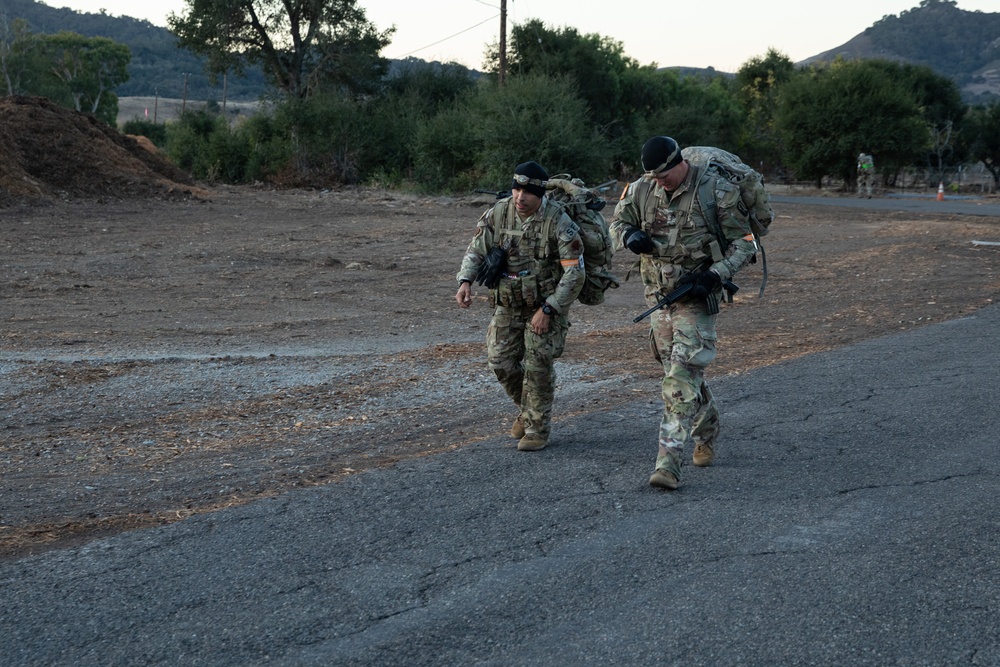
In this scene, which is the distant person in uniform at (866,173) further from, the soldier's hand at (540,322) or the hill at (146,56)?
the hill at (146,56)

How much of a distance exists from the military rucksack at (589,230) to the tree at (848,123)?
3762 centimetres

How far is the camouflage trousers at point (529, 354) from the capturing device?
6453 millimetres

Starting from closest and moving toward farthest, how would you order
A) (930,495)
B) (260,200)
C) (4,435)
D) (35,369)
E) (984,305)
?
(930,495) < (4,435) < (35,369) < (984,305) < (260,200)

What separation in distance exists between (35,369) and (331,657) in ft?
22.8

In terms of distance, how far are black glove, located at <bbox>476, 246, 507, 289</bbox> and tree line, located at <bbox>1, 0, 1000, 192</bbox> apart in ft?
91.7

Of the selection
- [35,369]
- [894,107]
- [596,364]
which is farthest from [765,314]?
[894,107]

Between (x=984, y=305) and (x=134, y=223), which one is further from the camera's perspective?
(x=134, y=223)

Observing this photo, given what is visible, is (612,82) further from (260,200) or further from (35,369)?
(35,369)

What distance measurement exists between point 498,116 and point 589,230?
98.9 feet

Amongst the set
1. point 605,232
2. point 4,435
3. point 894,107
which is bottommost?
point 4,435

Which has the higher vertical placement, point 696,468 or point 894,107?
point 894,107

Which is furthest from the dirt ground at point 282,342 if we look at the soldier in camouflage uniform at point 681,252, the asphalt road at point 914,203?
the asphalt road at point 914,203

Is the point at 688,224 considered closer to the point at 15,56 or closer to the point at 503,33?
the point at 503,33

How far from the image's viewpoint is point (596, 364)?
980cm
